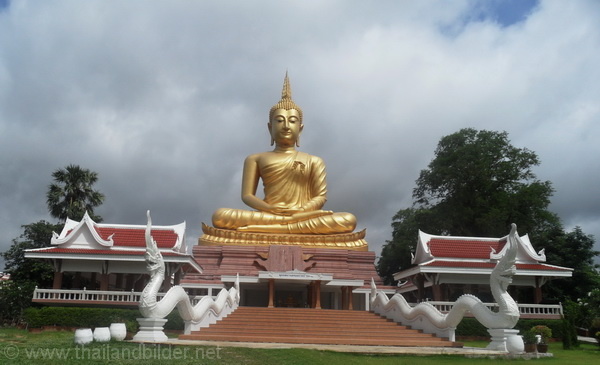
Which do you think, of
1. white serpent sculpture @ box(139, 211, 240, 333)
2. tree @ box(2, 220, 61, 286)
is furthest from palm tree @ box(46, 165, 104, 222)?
white serpent sculpture @ box(139, 211, 240, 333)

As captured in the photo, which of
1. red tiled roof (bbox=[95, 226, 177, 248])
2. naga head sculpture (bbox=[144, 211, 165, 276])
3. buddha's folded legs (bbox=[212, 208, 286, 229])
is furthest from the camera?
buddha's folded legs (bbox=[212, 208, 286, 229])

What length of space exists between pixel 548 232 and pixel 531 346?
2017 cm

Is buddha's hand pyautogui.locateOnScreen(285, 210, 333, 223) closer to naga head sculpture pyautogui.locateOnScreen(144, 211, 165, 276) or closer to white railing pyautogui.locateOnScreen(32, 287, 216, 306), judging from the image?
white railing pyautogui.locateOnScreen(32, 287, 216, 306)

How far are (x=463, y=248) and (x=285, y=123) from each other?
1115 centimetres

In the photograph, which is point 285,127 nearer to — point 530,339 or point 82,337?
point 530,339

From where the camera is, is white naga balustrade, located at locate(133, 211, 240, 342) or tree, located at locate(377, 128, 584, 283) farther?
tree, located at locate(377, 128, 584, 283)

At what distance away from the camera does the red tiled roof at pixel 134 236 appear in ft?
73.5

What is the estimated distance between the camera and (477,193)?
3631 cm

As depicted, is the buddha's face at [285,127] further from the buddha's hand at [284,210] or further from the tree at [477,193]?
the tree at [477,193]

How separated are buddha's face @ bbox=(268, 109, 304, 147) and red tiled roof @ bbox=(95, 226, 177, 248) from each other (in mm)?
7843

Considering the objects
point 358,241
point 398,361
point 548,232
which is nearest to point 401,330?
point 398,361

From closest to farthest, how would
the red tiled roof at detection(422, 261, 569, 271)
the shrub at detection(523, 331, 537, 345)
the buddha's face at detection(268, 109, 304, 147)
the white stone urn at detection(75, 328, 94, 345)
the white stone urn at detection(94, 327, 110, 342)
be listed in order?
1. the white stone urn at detection(75, 328, 94, 345)
2. the white stone urn at detection(94, 327, 110, 342)
3. the shrub at detection(523, 331, 537, 345)
4. the red tiled roof at detection(422, 261, 569, 271)
5. the buddha's face at detection(268, 109, 304, 147)

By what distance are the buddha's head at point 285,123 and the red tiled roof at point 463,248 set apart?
Answer: 926 cm

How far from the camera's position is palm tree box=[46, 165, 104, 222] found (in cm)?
2930
